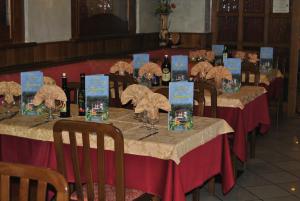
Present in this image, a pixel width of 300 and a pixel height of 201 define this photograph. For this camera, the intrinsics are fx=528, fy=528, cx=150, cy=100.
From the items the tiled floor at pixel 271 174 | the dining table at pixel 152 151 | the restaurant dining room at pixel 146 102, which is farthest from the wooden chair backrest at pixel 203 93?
the tiled floor at pixel 271 174

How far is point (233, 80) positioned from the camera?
466 cm

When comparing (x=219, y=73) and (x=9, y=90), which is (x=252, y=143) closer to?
(x=219, y=73)

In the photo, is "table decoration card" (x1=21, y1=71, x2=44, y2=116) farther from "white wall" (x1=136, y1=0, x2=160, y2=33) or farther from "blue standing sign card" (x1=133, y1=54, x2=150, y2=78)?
"white wall" (x1=136, y1=0, x2=160, y2=33)

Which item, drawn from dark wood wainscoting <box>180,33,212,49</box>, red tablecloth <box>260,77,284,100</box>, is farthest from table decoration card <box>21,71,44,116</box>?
dark wood wainscoting <box>180,33,212,49</box>

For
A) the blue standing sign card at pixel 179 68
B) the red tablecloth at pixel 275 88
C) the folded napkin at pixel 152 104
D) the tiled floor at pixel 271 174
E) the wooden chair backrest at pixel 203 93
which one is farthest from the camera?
the red tablecloth at pixel 275 88

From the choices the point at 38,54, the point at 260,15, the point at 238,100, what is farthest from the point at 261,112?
the point at 260,15

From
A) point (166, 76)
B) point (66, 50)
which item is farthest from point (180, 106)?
point (66, 50)

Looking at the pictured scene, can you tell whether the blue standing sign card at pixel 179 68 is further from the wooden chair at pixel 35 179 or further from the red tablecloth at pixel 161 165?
the wooden chair at pixel 35 179

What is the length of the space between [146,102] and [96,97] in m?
0.39

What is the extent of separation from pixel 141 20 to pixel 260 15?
1774 mm

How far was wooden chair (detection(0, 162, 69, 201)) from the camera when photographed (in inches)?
67.7

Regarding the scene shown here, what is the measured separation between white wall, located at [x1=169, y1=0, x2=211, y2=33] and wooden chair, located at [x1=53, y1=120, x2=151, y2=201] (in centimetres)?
581

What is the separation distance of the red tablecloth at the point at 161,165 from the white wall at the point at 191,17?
17.0 feet

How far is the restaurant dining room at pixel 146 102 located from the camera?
279cm
